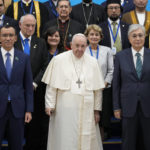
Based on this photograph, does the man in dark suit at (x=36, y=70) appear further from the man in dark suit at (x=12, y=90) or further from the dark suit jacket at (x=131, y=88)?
the dark suit jacket at (x=131, y=88)

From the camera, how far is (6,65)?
159 inches

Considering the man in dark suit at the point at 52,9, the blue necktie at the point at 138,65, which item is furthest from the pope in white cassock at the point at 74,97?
the man in dark suit at the point at 52,9

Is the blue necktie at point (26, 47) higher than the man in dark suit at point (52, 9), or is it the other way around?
the man in dark suit at point (52, 9)

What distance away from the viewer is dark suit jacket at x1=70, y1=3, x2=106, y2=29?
6.07 meters

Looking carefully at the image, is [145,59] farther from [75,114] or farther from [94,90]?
[75,114]

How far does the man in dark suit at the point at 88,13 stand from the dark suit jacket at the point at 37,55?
1.34 meters

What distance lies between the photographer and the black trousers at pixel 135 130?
425 centimetres

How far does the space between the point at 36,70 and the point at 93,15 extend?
5.91 feet

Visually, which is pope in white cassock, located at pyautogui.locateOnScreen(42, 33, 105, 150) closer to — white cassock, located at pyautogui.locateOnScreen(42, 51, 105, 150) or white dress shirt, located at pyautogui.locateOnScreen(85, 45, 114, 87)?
white cassock, located at pyautogui.locateOnScreen(42, 51, 105, 150)

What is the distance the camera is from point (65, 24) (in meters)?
5.68

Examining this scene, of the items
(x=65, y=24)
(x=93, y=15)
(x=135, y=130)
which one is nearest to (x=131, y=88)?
(x=135, y=130)

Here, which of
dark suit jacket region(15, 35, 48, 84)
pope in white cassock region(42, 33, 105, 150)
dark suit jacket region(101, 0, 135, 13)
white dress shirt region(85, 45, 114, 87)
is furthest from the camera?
dark suit jacket region(101, 0, 135, 13)

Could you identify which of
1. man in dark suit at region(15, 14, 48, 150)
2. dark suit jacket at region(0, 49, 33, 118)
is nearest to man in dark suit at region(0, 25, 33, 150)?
dark suit jacket at region(0, 49, 33, 118)

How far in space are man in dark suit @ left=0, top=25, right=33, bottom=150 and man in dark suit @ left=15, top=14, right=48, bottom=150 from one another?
25.5 inches
